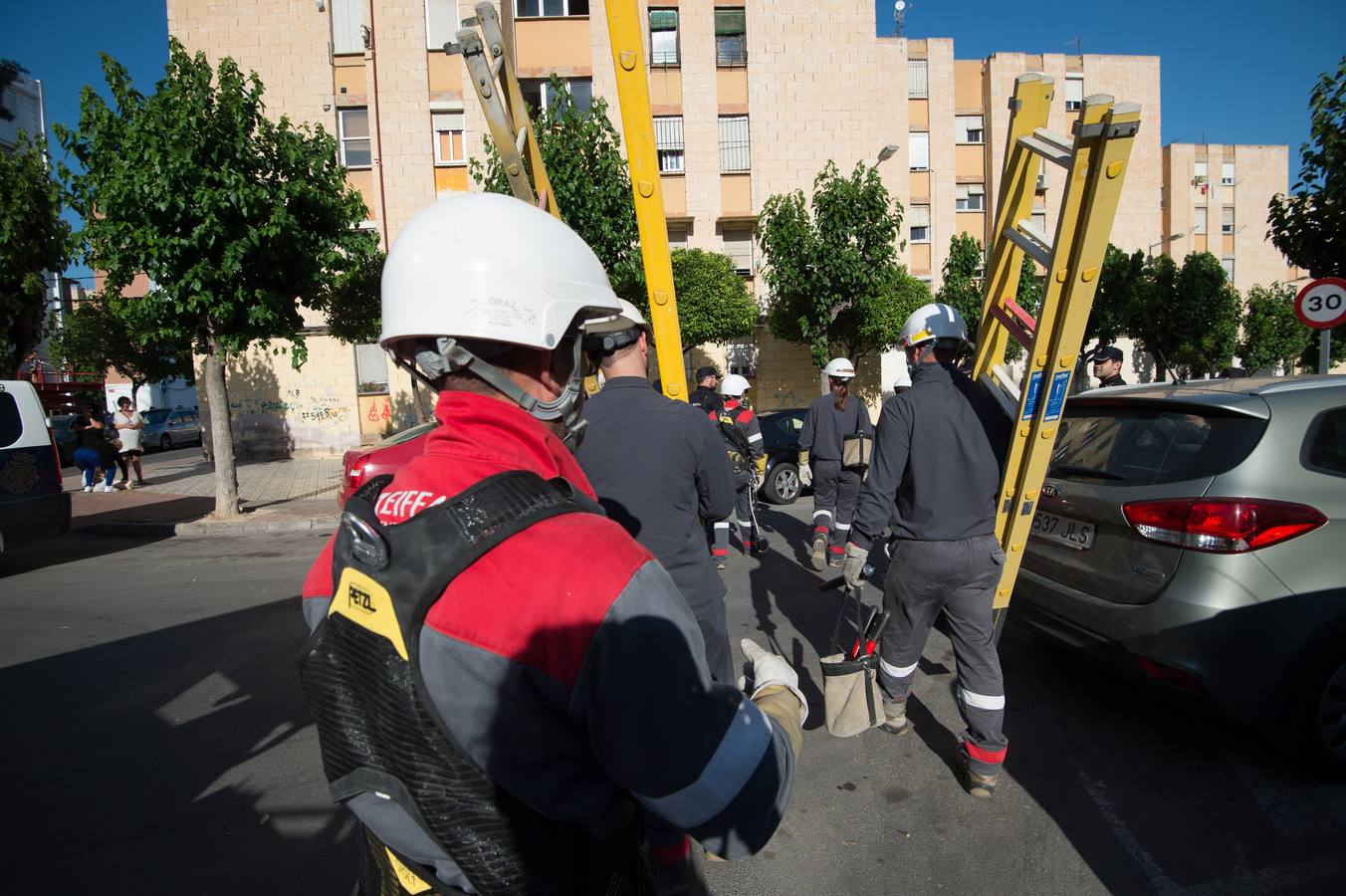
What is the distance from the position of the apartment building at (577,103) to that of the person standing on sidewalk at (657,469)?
57.8 ft

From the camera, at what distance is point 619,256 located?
46.7ft

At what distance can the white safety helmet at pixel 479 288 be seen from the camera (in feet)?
3.89

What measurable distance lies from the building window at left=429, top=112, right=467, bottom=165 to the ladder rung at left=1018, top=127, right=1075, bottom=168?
62.9 ft

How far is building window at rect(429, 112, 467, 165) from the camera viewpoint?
1958cm

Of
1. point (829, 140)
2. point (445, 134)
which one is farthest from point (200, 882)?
point (829, 140)

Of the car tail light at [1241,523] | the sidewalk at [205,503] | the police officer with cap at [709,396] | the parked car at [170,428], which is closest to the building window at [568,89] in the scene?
the sidewalk at [205,503]

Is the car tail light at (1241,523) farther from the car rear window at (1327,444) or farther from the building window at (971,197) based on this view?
the building window at (971,197)

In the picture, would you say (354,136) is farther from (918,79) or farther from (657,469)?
(657,469)

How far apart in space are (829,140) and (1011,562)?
21064 mm

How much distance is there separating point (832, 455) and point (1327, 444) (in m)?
4.22

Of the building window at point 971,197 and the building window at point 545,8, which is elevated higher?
the building window at point 545,8

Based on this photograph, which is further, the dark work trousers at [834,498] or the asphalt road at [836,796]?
the dark work trousers at [834,498]

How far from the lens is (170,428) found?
88.6 ft

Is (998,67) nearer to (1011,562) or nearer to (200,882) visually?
(1011,562)
